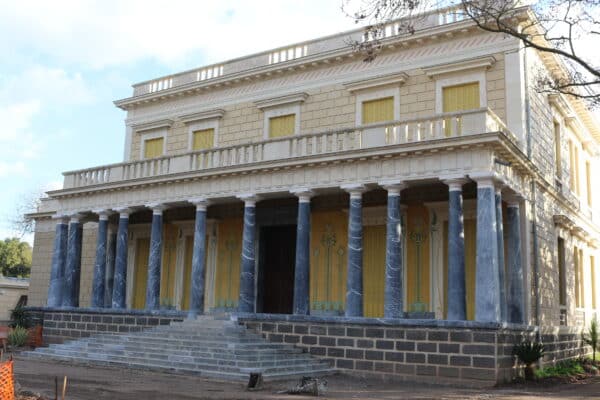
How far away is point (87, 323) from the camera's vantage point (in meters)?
22.9

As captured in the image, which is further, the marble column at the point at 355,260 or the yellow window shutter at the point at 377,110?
the yellow window shutter at the point at 377,110

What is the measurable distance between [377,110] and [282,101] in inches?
154

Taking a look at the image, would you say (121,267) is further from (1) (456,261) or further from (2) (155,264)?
(1) (456,261)

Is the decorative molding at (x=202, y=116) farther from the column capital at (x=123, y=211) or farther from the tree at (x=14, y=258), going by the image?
the tree at (x=14, y=258)

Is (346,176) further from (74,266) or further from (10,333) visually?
(10,333)

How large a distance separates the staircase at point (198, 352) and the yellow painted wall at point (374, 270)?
385cm

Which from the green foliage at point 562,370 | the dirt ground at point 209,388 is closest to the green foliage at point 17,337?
the dirt ground at point 209,388

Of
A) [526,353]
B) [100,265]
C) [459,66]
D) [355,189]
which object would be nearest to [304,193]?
[355,189]

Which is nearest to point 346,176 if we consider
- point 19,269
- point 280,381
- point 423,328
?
point 423,328

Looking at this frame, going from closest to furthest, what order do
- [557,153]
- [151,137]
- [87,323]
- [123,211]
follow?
[87,323], [557,153], [123,211], [151,137]

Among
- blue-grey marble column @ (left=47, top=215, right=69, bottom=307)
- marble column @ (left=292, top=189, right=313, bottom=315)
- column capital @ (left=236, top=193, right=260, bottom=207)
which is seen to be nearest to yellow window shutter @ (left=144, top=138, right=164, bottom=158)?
blue-grey marble column @ (left=47, top=215, right=69, bottom=307)

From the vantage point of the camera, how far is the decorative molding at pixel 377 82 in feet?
69.1

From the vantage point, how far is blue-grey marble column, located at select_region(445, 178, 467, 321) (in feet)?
53.0

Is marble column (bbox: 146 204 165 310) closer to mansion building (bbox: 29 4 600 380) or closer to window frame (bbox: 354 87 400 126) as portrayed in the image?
mansion building (bbox: 29 4 600 380)
